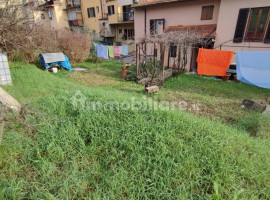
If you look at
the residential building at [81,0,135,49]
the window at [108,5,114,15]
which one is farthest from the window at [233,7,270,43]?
the window at [108,5,114,15]

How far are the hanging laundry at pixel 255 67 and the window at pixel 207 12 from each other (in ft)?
16.6

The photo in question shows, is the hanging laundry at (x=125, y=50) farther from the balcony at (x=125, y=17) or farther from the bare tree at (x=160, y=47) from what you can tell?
the bare tree at (x=160, y=47)

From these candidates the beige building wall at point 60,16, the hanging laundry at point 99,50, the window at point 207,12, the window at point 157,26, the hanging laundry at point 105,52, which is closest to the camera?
the window at point 207,12

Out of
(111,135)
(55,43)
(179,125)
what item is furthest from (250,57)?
(55,43)

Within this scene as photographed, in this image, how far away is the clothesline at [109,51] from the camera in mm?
16578

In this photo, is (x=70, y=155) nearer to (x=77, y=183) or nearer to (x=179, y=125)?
(x=77, y=183)

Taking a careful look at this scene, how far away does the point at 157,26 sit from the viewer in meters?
13.4

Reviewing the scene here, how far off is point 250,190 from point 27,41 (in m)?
11.3

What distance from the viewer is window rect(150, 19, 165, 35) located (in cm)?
1301

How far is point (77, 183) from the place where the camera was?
2.01m

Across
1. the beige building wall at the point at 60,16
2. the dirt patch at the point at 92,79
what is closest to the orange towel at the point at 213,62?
the dirt patch at the point at 92,79

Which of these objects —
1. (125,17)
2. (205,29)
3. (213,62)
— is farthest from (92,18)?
(213,62)

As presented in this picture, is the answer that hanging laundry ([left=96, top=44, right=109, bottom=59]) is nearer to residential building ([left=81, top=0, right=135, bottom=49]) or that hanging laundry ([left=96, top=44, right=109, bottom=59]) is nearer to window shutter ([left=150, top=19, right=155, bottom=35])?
residential building ([left=81, top=0, right=135, bottom=49])

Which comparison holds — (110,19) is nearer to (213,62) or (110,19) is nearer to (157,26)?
(157,26)
